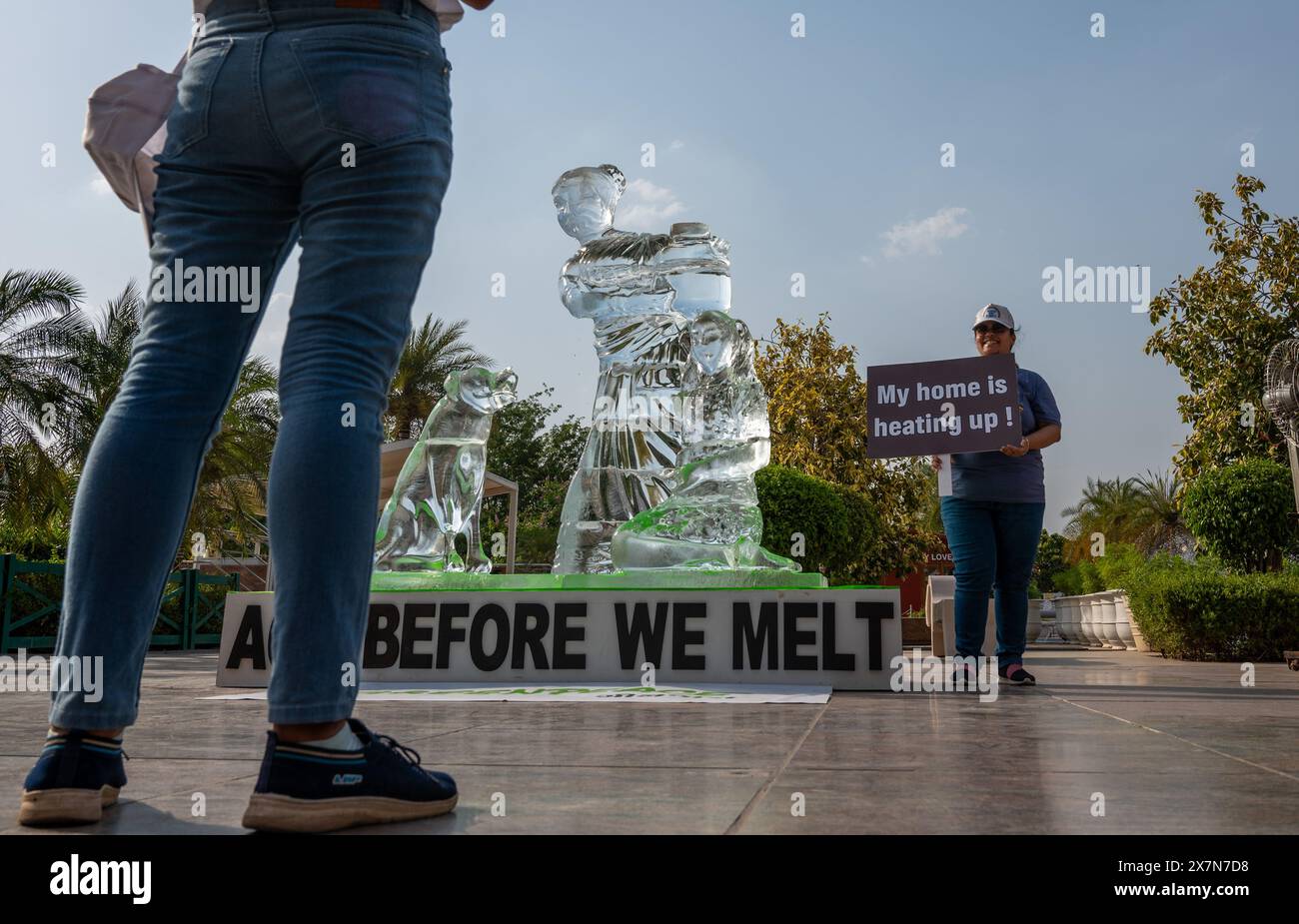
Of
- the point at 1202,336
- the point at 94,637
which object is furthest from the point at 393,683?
the point at 1202,336

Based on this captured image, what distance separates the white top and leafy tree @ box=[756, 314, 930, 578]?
936 inches

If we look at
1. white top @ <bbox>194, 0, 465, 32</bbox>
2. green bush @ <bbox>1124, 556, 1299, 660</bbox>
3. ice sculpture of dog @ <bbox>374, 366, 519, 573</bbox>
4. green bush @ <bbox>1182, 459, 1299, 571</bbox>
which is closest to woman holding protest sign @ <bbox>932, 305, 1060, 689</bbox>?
ice sculpture of dog @ <bbox>374, 366, 519, 573</bbox>

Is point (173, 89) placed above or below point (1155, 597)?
above

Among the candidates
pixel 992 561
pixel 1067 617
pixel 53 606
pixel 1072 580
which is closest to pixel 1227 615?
pixel 992 561

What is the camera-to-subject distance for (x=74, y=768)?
158cm

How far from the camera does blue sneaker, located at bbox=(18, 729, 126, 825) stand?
152 cm

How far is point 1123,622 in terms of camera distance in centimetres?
1442

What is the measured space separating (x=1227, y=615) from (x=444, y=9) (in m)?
10.2

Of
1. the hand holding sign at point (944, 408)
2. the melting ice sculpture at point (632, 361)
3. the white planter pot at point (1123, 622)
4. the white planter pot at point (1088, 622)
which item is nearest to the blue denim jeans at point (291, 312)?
the hand holding sign at point (944, 408)

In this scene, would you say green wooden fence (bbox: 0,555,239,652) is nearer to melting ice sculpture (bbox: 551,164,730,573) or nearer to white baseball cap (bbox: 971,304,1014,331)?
melting ice sculpture (bbox: 551,164,730,573)

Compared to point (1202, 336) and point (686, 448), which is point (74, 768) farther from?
point (1202, 336)

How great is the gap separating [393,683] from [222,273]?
414cm

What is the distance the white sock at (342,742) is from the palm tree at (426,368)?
1028 inches

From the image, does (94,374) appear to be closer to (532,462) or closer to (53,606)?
(53,606)
